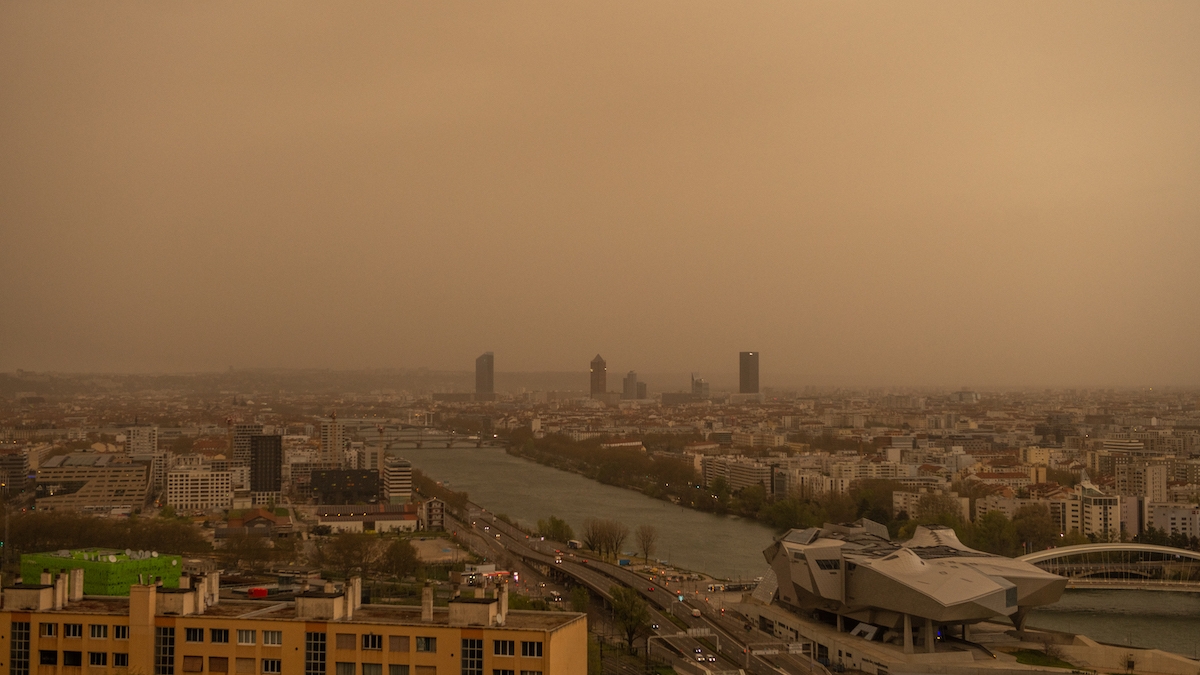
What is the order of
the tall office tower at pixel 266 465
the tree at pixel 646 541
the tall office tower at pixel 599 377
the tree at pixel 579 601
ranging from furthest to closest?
1. the tall office tower at pixel 599 377
2. the tall office tower at pixel 266 465
3. the tree at pixel 646 541
4. the tree at pixel 579 601

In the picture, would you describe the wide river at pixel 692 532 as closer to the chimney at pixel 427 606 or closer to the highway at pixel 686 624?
the highway at pixel 686 624

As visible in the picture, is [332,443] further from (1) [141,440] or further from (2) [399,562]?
(2) [399,562]

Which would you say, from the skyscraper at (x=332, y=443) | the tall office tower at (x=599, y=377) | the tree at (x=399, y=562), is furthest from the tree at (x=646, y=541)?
the tall office tower at (x=599, y=377)

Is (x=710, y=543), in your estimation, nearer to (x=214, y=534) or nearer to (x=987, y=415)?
(x=214, y=534)

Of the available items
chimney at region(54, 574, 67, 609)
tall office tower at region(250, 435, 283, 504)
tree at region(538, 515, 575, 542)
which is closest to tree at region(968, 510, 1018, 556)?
tree at region(538, 515, 575, 542)

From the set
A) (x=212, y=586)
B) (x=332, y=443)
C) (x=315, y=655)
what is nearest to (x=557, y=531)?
(x=212, y=586)

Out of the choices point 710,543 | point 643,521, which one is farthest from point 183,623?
point 643,521
